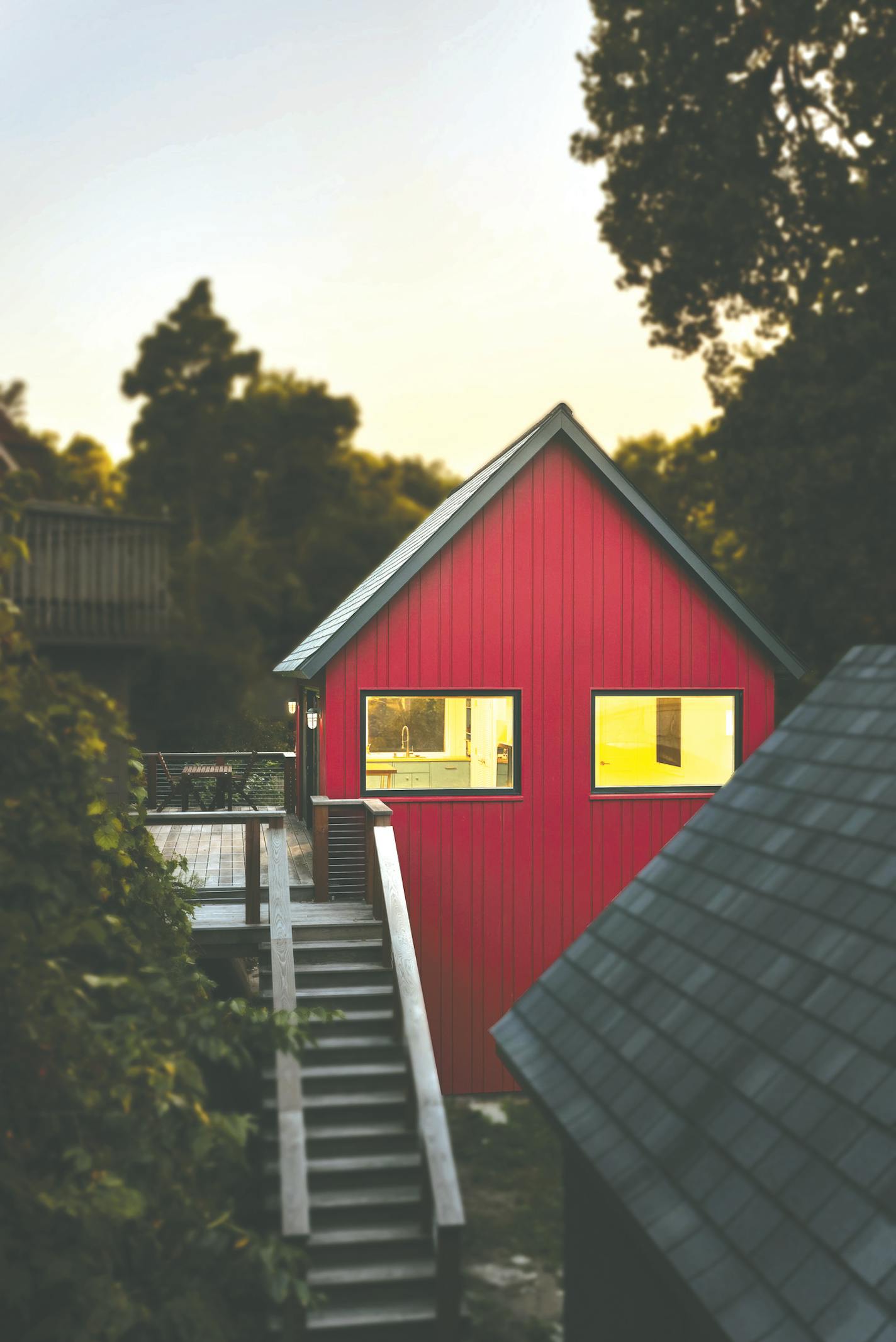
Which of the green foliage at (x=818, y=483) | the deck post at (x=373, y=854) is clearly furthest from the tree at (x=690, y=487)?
the deck post at (x=373, y=854)

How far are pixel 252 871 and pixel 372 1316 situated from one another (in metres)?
3.67

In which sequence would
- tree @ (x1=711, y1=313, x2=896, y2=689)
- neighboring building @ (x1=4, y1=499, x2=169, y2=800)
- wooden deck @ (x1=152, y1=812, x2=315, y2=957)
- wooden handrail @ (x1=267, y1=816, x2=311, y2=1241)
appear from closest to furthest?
neighboring building @ (x1=4, y1=499, x2=169, y2=800) < wooden handrail @ (x1=267, y1=816, x2=311, y2=1241) < wooden deck @ (x1=152, y1=812, x2=315, y2=957) < tree @ (x1=711, y1=313, x2=896, y2=689)

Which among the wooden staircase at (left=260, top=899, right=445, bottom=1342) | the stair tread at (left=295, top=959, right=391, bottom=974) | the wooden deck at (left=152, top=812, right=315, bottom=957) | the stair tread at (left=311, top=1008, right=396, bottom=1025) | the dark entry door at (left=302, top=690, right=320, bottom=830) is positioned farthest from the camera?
the dark entry door at (left=302, top=690, right=320, bottom=830)

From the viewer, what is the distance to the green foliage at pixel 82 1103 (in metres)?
3.81

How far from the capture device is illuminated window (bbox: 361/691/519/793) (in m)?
12.1

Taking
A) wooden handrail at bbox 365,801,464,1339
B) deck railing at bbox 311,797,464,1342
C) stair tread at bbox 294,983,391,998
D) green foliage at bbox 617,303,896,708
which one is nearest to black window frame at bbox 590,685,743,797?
deck railing at bbox 311,797,464,1342

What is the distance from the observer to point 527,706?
40.7 feet

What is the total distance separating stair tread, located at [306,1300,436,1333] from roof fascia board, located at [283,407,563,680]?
602 centimetres

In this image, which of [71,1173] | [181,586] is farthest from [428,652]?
[181,586]

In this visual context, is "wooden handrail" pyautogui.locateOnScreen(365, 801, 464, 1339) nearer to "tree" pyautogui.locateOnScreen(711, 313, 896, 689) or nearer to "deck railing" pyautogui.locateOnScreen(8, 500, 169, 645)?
"deck railing" pyautogui.locateOnScreen(8, 500, 169, 645)

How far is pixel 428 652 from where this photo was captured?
40.1ft

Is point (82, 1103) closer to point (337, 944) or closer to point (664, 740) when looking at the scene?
point (337, 944)

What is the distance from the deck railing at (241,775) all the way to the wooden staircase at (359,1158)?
18.8 feet

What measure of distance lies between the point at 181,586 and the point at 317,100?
45.6 ft
